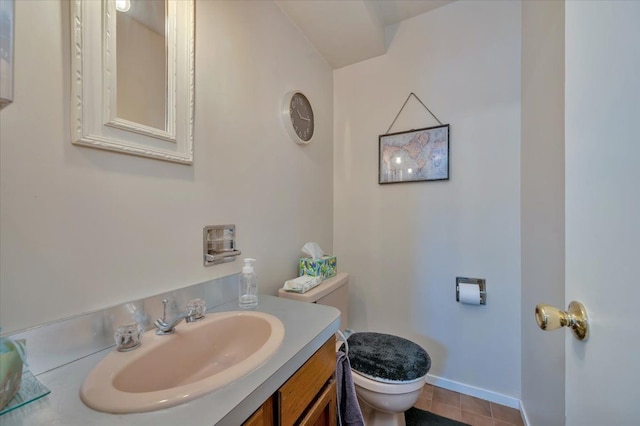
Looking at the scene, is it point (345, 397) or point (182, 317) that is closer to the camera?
point (182, 317)

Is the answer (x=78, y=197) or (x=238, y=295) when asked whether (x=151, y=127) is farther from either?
(x=238, y=295)

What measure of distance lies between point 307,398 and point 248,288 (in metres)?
0.47

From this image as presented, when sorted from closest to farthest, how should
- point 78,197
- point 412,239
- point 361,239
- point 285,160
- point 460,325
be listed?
point 78,197 → point 285,160 → point 460,325 → point 412,239 → point 361,239

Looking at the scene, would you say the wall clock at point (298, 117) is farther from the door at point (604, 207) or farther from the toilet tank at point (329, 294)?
the door at point (604, 207)

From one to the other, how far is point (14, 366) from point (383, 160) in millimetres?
1822

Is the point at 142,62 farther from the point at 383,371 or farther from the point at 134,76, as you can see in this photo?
the point at 383,371

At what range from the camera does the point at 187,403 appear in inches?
18.1

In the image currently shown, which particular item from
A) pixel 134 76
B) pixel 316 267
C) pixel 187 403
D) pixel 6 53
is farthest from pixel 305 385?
pixel 134 76

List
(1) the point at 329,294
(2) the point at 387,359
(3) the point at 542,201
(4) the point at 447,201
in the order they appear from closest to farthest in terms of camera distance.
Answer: (3) the point at 542,201
(2) the point at 387,359
(1) the point at 329,294
(4) the point at 447,201

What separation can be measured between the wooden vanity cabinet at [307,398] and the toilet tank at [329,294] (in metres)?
0.35

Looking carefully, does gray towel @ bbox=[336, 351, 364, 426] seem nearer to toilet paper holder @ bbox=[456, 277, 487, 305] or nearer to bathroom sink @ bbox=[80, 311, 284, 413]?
bathroom sink @ bbox=[80, 311, 284, 413]

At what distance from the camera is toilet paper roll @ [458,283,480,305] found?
1489 mm

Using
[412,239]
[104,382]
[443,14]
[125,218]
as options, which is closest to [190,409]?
[104,382]

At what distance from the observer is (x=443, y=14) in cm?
163
